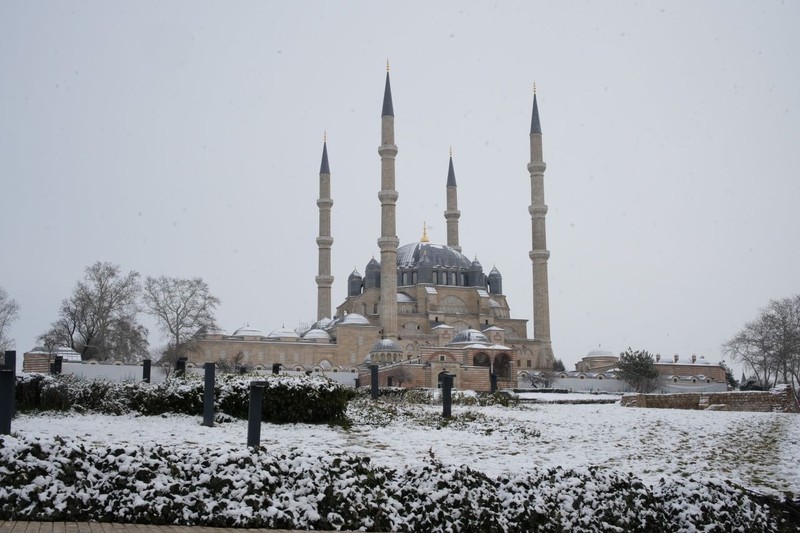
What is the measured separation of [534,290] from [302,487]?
165 ft

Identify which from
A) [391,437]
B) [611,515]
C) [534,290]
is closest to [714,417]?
[391,437]

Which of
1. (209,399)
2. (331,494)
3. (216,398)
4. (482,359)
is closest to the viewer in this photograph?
(331,494)

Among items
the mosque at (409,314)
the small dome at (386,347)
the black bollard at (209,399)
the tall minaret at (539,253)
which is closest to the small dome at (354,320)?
the mosque at (409,314)

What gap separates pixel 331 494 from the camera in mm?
6930

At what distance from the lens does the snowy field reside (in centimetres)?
866

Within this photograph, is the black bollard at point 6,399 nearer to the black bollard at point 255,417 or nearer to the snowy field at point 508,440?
the snowy field at point 508,440

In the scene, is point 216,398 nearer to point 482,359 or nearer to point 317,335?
point 482,359

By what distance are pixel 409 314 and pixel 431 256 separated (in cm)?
649

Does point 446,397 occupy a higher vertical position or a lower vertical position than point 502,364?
lower

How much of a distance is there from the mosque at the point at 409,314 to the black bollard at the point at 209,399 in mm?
30825

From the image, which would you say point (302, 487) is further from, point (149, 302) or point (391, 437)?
point (149, 302)

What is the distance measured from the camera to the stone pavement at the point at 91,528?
5664 mm

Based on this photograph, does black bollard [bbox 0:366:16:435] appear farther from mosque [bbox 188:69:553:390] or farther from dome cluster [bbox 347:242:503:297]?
dome cluster [bbox 347:242:503:297]

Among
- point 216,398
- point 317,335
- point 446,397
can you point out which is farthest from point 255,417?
point 317,335
